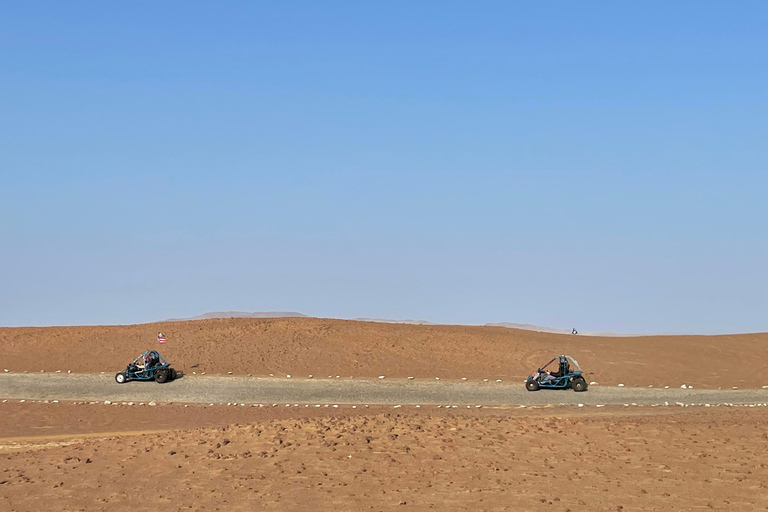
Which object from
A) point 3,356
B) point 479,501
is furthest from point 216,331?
point 479,501

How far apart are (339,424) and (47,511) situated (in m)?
7.46

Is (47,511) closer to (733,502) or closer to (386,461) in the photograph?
(386,461)

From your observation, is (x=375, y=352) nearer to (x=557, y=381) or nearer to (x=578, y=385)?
(x=557, y=381)

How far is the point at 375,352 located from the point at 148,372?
11.8 metres

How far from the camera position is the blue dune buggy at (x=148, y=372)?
35.9 m

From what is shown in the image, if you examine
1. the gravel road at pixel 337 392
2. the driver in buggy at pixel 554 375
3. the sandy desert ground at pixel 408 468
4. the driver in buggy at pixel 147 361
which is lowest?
the sandy desert ground at pixel 408 468

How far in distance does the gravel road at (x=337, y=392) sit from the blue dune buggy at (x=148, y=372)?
358 mm

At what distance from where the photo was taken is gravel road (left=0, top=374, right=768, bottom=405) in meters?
31.9

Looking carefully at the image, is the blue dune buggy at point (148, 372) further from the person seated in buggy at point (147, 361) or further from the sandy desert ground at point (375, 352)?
the sandy desert ground at point (375, 352)

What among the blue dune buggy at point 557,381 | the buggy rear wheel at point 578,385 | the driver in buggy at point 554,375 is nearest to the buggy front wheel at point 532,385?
the blue dune buggy at point 557,381

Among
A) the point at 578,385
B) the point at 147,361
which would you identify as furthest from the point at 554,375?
the point at 147,361

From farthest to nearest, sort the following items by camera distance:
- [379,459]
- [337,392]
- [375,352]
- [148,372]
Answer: [375,352] < [148,372] < [337,392] < [379,459]

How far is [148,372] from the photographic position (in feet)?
119

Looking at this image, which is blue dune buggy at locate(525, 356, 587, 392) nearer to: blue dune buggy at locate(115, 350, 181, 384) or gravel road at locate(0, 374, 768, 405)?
gravel road at locate(0, 374, 768, 405)
